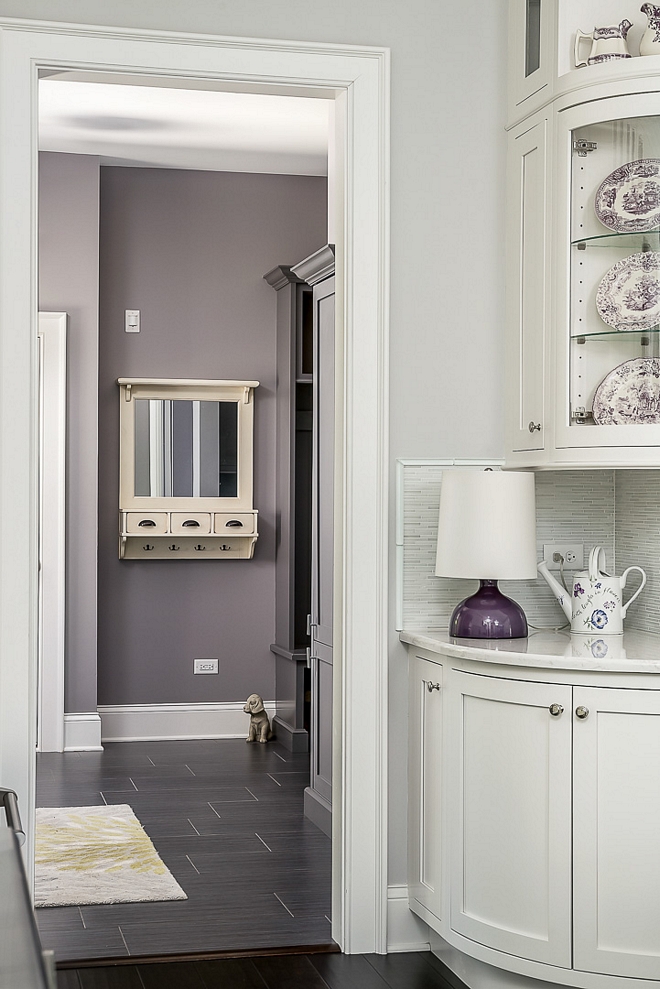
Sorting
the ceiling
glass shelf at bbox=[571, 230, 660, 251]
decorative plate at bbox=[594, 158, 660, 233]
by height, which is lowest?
glass shelf at bbox=[571, 230, 660, 251]

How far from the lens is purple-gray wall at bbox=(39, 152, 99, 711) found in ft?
20.1

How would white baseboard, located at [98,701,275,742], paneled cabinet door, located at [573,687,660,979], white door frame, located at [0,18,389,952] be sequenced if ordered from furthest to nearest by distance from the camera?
1. white baseboard, located at [98,701,275,742]
2. white door frame, located at [0,18,389,952]
3. paneled cabinet door, located at [573,687,660,979]

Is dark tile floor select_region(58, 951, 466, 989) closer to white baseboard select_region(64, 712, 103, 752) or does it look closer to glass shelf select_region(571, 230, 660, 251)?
glass shelf select_region(571, 230, 660, 251)

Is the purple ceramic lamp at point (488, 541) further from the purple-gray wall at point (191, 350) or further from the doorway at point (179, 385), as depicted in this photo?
the purple-gray wall at point (191, 350)

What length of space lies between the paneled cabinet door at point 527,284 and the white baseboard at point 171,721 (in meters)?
3.70

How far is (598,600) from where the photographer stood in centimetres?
312

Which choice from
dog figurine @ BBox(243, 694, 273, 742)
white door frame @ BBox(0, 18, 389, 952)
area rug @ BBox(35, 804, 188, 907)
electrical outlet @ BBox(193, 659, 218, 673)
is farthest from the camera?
electrical outlet @ BBox(193, 659, 218, 673)

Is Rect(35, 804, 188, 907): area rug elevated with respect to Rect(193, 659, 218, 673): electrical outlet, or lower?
lower

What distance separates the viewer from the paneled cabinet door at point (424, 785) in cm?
304

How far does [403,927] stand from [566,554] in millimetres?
1177

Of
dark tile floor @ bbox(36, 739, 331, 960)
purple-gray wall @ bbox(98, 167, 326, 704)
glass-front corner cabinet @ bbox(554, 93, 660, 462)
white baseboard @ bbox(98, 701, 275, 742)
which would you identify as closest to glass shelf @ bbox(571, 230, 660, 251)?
glass-front corner cabinet @ bbox(554, 93, 660, 462)

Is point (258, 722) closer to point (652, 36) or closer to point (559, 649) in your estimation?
point (559, 649)

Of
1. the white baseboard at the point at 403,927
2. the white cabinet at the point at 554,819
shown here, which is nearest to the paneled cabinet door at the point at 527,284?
the white cabinet at the point at 554,819

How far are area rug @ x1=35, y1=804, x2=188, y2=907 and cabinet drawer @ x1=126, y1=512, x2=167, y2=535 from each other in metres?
1.85
